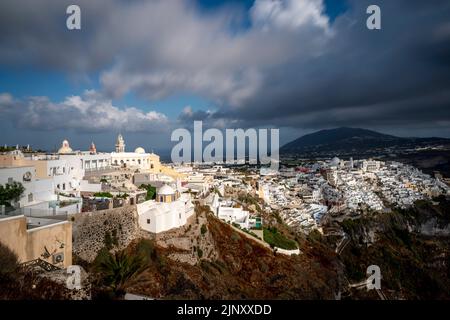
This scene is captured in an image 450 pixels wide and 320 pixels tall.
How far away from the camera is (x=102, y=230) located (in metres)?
15.9

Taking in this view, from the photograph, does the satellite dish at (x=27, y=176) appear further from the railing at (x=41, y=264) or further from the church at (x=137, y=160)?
the church at (x=137, y=160)

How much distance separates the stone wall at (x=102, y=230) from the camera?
584 inches

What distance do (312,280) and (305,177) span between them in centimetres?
5130

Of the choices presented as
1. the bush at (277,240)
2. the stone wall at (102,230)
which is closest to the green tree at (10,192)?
the stone wall at (102,230)

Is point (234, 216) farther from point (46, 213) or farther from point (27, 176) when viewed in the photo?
point (46, 213)

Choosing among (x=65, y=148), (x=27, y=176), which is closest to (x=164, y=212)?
(x=27, y=176)

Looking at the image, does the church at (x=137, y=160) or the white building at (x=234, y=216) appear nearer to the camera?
the white building at (x=234, y=216)

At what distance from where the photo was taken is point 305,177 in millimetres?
74812

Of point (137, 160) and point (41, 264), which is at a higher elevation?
point (137, 160)
